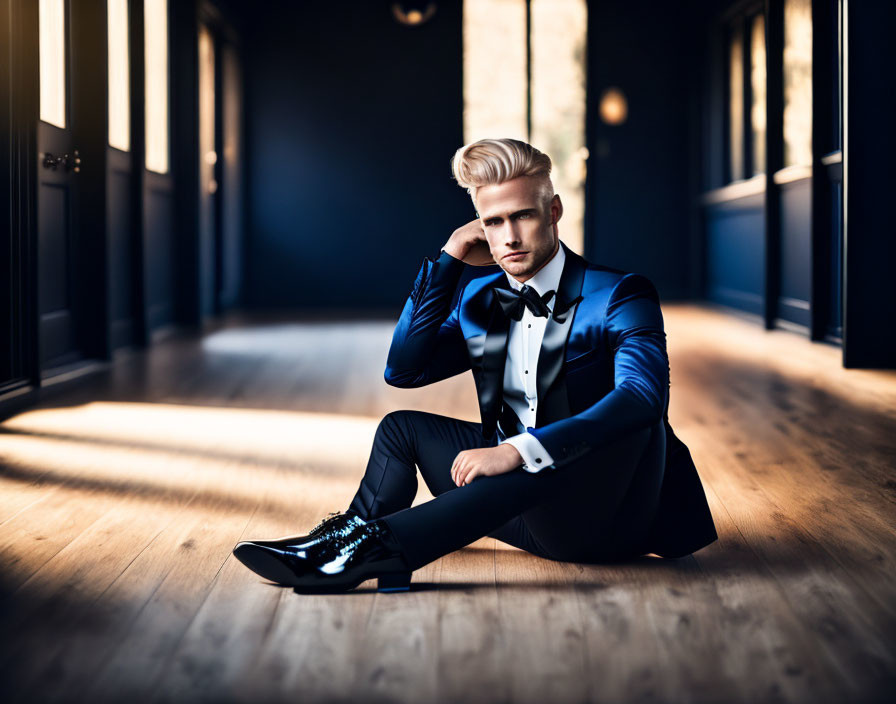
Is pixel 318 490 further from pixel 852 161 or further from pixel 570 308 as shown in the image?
pixel 852 161

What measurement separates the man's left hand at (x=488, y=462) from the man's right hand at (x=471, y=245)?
1.29 ft

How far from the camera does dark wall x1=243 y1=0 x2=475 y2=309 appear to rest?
9125 mm

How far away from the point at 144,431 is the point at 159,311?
11.4 feet

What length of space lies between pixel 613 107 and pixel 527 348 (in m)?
7.91

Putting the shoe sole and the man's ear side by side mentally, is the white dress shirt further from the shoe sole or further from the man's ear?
the shoe sole

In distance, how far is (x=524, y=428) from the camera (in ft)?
6.28

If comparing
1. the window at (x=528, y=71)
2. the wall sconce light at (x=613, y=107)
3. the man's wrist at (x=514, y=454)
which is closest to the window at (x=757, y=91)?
the wall sconce light at (x=613, y=107)

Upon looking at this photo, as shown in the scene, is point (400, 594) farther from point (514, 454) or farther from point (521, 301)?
point (521, 301)

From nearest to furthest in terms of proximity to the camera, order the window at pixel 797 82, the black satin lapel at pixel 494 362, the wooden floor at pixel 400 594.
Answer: the wooden floor at pixel 400 594
the black satin lapel at pixel 494 362
the window at pixel 797 82

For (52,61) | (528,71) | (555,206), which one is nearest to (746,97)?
(528,71)

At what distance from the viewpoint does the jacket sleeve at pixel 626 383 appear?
165cm

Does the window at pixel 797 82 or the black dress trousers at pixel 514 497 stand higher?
the window at pixel 797 82

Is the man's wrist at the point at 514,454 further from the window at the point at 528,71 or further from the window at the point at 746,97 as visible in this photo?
the window at the point at 528,71

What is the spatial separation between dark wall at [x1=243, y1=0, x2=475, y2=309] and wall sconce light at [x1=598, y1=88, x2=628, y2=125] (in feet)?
4.47
